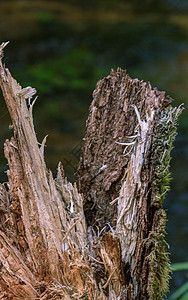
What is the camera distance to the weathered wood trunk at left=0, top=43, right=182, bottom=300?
54 cm

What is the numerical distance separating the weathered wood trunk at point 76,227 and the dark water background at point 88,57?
0.61 meters

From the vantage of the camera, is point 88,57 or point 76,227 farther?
point 88,57

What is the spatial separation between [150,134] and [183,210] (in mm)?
1013

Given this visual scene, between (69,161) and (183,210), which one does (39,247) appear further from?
(183,210)

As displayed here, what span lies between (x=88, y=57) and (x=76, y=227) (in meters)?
1.04

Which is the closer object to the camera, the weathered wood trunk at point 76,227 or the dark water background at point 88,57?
the weathered wood trunk at point 76,227

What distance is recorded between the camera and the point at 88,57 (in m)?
1.43

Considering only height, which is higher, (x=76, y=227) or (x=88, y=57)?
(x=88, y=57)

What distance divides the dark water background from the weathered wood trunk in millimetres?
610

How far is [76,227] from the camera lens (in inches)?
23.9

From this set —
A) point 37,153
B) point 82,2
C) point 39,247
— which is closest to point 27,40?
point 82,2

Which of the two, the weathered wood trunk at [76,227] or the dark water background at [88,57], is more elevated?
the dark water background at [88,57]

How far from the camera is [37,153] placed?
591mm

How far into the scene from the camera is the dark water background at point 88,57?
1.36 metres
